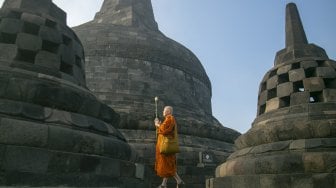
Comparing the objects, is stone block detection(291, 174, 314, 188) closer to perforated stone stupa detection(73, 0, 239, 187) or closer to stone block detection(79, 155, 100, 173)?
stone block detection(79, 155, 100, 173)

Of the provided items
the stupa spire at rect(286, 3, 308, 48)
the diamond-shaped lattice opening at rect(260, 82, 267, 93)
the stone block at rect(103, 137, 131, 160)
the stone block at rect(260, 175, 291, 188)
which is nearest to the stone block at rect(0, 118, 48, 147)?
the stone block at rect(103, 137, 131, 160)

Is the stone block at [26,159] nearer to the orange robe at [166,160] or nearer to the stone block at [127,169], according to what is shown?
the stone block at [127,169]

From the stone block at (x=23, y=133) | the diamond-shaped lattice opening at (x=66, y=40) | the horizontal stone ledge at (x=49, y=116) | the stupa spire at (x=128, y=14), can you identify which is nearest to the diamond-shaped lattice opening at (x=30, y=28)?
the diamond-shaped lattice opening at (x=66, y=40)

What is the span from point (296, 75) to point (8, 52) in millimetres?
5907

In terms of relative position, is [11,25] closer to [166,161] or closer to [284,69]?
[166,161]

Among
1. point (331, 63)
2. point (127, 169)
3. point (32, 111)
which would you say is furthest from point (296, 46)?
point (32, 111)

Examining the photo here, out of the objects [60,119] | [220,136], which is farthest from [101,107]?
[220,136]

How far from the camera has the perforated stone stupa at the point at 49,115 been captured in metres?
4.61

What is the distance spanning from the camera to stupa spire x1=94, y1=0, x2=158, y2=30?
19875 mm

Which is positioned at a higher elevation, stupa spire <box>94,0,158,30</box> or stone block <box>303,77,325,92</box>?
stupa spire <box>94,0,158,30</box>

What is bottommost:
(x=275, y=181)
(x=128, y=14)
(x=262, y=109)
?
(x=275, y=181)

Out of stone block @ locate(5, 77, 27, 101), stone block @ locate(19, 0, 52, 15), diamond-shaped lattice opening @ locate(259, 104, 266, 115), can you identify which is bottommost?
stone block @ locate(5, 77, 27, 101)

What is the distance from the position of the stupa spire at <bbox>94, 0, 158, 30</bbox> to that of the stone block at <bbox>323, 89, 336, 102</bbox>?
1398cm

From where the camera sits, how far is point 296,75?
289 inches
